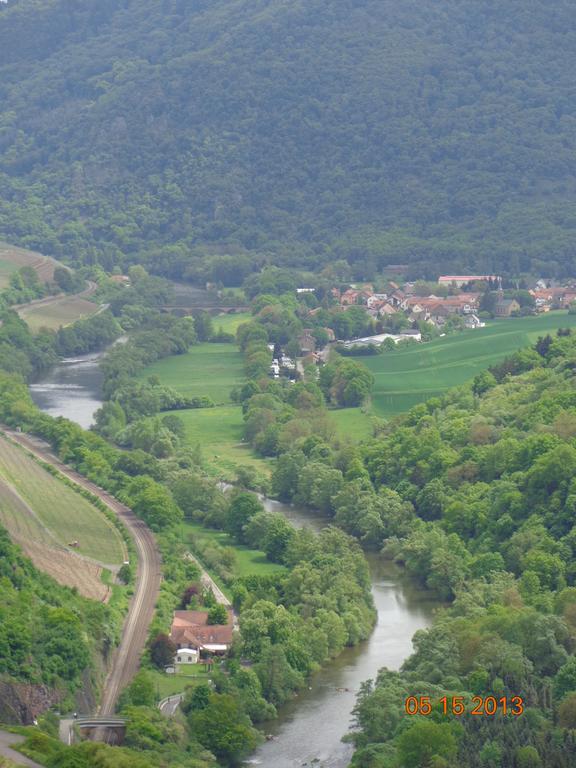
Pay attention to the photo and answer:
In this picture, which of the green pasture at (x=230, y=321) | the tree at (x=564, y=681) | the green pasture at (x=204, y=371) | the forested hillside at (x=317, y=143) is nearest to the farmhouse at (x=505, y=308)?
the green pasture at (x=230, y=321)

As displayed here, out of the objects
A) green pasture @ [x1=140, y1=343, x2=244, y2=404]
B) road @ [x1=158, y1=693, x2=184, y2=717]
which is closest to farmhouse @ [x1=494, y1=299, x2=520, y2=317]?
green pasture @ [x1=140, y1=343, x2=244, y2=404]

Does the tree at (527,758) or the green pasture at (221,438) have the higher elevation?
the tree at (527,758)

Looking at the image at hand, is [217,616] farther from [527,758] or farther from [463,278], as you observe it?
[463,278]

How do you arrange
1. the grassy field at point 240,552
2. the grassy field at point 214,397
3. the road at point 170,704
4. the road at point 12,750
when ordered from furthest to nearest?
the grassy field at point 214,397
the grassy field at point 240,552
the road at point 170,704
the road at point 12,750

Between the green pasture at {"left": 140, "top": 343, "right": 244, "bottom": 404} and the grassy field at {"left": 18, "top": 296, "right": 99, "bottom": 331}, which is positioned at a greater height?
the green pasture at {"left": 140, "top": 343, "right": 244, "bottom": 404}

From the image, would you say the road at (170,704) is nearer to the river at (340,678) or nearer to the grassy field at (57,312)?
the river at (340,678)

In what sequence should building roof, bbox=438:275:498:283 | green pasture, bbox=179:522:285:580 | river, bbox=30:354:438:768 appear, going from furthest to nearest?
building roof, bbox=438:275:498:283
green pasture, bbox=179:522:285:580
river, bbox=30:354:438:768

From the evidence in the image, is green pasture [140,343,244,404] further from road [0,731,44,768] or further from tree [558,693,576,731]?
road [0,731,44,768]
